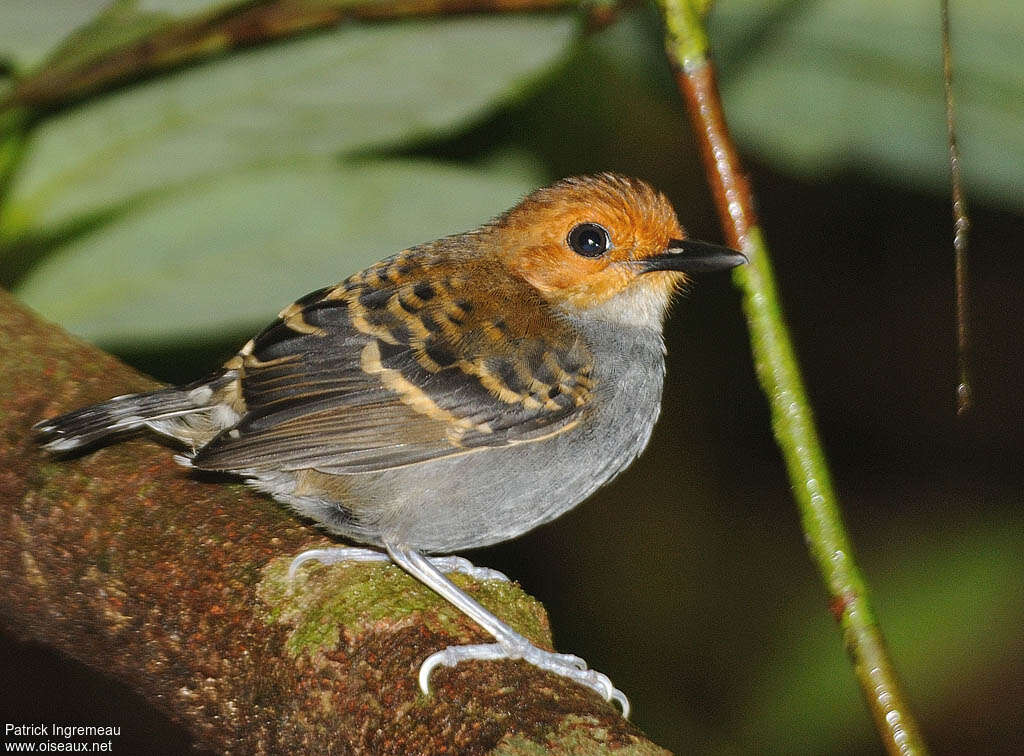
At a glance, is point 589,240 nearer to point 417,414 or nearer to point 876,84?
point 417,414

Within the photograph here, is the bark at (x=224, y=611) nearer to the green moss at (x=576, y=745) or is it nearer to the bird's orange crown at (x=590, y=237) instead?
the green moss at (x=576, y=745)

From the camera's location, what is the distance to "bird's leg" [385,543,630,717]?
218 cm

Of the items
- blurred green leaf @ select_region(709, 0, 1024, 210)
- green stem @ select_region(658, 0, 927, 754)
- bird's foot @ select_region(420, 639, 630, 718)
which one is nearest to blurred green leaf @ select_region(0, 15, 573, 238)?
blurred green leaf @ select_region(709, 0, 1024, 210)

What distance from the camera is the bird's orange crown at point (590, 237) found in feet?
10.9

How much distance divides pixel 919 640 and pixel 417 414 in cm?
236

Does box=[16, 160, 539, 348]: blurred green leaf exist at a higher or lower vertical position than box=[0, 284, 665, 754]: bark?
higher

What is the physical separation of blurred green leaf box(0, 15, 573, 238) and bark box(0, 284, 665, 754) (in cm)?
38

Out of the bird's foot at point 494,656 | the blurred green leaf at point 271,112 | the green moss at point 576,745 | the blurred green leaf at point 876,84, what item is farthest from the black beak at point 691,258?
the green moss at point 576,745

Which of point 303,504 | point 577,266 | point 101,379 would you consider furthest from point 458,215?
point 101,379

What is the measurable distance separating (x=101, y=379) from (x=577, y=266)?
1407mm

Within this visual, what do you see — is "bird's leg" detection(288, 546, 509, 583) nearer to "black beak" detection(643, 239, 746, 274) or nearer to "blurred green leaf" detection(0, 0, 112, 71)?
"black beak" detection(643, 239, 746, 274)

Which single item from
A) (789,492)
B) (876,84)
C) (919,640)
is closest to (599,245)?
(876,84)

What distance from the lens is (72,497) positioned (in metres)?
2.74

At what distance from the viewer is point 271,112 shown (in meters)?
3.01
